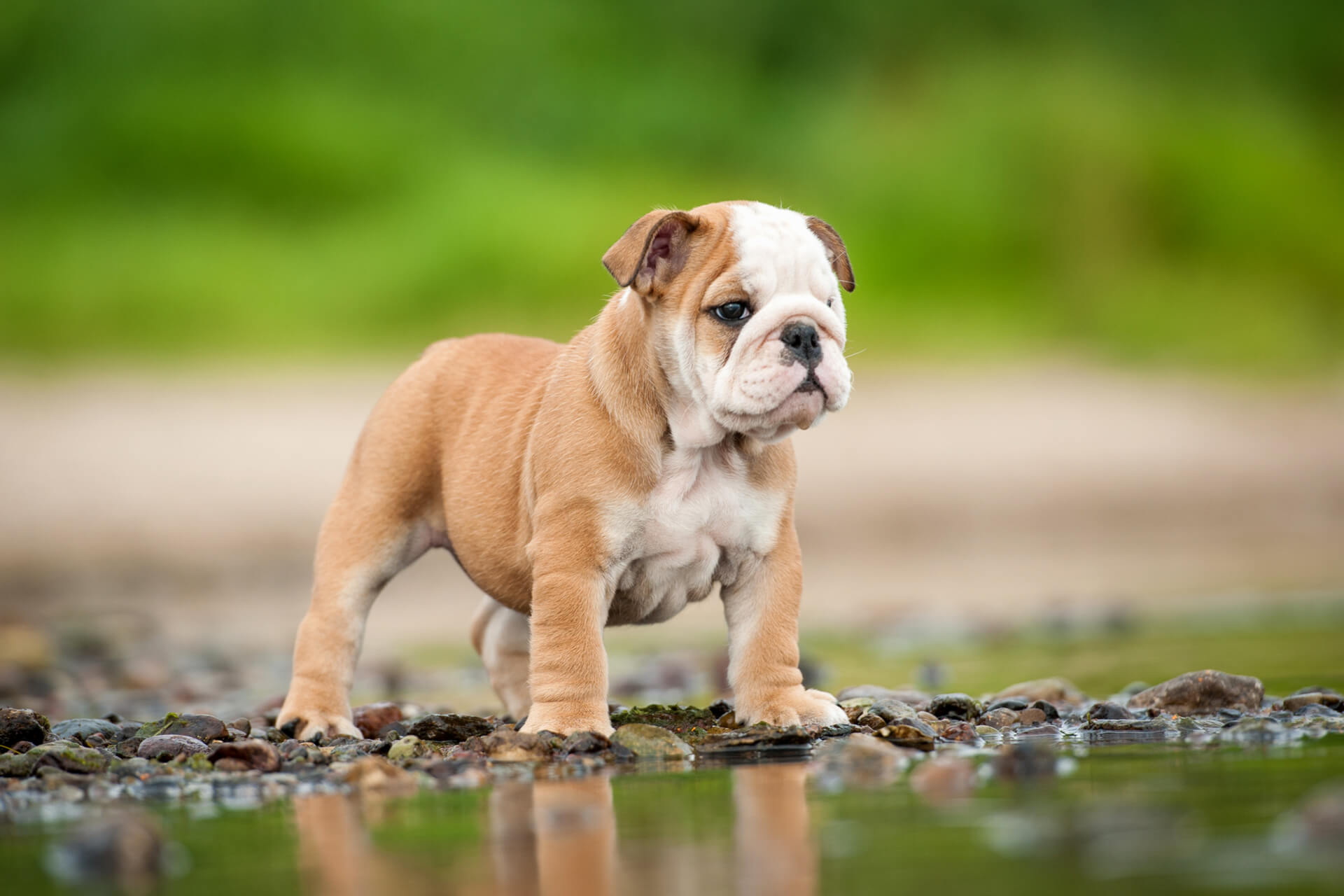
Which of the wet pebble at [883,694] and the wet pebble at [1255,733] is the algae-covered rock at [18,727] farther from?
the wet pebble at [1255,733]

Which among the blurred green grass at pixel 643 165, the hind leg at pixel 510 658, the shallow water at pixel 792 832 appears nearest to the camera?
the shallow water at pixel 792 832

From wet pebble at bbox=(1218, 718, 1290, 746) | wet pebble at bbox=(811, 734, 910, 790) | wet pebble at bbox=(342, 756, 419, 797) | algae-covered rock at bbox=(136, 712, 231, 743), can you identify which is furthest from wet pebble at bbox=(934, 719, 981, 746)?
algae-covered rock at bbox=(136, 712, 231, 743)

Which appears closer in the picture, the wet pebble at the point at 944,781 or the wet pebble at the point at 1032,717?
the wet pebble at the point at 944,781


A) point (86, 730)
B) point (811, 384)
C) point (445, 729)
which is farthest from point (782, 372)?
point (86, 730)

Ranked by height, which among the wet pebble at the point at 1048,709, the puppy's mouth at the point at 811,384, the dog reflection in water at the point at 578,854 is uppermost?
the puppy's mouth at the point at 811,384

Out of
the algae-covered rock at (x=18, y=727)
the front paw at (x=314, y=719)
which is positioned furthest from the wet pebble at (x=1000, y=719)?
the algae-covered rock at (x=18, y=727)

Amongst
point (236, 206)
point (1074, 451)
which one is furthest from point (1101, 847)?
point (236, 206)

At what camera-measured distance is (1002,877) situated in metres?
2.72

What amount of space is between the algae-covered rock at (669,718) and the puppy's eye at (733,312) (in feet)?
4.59

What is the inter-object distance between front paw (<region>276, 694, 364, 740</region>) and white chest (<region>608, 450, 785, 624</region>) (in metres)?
1.23

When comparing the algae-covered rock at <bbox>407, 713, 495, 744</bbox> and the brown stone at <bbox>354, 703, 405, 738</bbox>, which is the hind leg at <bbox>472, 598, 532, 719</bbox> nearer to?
the brown stone at <bbox>354, 703, 405, 738</bbox>

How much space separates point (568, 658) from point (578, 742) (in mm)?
307

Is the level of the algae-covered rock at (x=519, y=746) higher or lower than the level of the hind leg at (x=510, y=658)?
lower

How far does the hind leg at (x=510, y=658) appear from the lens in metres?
6.33
